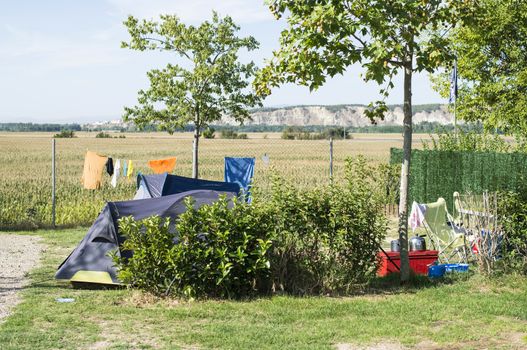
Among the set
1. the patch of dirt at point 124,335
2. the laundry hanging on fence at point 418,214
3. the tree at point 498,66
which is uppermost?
the tree at point 498,66

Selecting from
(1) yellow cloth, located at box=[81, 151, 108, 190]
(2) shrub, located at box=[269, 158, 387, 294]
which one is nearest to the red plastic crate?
(2) shrub, located at box=[269, 158, 387, 294]

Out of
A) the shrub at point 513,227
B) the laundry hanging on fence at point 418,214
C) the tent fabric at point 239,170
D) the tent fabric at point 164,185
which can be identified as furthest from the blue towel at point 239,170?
the shrub at point 513,227

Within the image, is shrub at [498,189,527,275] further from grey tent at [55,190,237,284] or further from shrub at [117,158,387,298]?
grey tent at [55,190,237,284]

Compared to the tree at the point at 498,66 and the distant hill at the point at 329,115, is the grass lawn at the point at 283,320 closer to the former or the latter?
the tree at the point at 498,66

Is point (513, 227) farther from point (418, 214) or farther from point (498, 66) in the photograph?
point (498, 66)

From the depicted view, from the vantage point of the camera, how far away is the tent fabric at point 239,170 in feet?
53.9

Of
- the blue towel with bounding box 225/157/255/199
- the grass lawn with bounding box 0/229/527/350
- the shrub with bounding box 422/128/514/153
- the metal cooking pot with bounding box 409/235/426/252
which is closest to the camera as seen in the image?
the grass lawn with bounding box 0/229/527/350

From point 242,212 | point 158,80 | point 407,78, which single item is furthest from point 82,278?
point 158,80

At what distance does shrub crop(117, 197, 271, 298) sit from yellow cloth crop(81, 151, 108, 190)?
8.88 m

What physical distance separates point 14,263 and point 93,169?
20.1ft

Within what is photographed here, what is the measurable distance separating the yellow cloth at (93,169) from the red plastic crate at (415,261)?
30.1ft

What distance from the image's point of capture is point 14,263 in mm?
11039

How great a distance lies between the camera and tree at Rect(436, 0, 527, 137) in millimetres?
18344

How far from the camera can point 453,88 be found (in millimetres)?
19453
